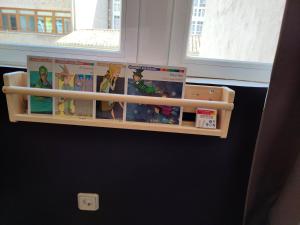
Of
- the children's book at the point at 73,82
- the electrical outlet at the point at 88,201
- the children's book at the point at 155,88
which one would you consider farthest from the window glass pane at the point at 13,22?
the electrical outlet at the point at 88,201

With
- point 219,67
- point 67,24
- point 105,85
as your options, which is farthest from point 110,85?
point 219,67

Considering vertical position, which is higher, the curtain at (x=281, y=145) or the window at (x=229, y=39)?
the window at (x=229, y=39)

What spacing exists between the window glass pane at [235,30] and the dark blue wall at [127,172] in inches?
8.3

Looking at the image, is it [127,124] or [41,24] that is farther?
[41,24]

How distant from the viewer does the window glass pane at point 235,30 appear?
3.08 ft

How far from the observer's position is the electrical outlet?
3.54 ft

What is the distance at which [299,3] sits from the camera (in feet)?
2.20

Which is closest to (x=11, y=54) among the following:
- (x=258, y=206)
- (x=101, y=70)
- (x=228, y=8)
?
(x=101, y=70)

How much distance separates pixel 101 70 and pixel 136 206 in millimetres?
710

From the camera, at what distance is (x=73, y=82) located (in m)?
0.86

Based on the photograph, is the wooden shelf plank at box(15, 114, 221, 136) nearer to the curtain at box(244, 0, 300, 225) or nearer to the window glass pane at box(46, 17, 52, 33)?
the curtain at box(244, 0, 300, 225)

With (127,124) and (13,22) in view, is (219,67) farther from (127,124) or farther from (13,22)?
(13,22)

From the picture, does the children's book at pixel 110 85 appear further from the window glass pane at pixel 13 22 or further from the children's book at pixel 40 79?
the window glass pane at pixel 13 22

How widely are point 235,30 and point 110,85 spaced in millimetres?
639
